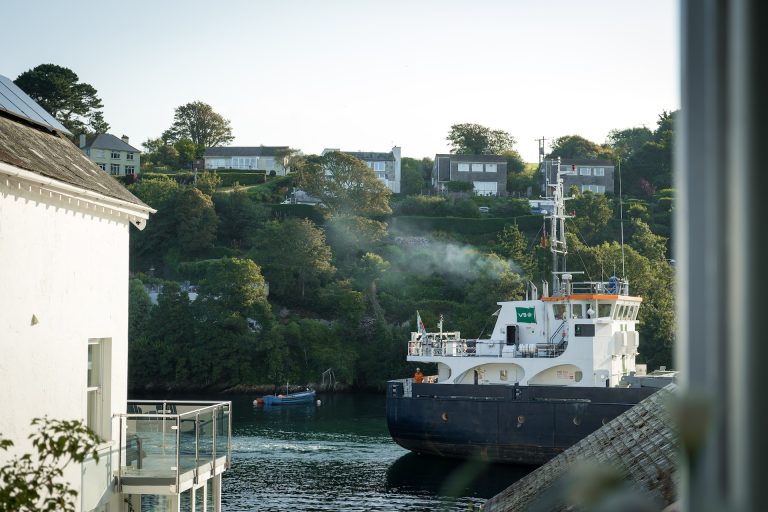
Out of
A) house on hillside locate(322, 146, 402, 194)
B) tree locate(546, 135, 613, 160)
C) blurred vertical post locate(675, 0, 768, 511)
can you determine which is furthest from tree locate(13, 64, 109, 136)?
blurred vertical post locate(675, 0, 768, 511)

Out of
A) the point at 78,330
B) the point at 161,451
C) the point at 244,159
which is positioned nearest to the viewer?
the point at 78,330

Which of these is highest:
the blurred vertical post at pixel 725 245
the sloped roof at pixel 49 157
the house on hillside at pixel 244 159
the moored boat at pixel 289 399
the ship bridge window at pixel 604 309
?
the house on hillside at pixel 244 159

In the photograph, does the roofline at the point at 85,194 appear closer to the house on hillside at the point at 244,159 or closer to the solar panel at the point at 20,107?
the solar panel at the point at 20,107

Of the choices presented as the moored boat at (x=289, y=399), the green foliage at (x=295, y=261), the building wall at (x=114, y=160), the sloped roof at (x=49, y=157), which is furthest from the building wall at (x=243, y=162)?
the sloped roof at (x=49, y=157)

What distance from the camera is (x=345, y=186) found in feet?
290

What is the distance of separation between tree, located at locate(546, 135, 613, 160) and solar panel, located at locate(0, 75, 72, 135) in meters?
99.0

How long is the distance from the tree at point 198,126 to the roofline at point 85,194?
113 m

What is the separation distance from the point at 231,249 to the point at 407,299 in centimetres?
1642

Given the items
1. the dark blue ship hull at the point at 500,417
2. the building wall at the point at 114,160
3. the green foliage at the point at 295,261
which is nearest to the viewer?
the dark blue ship hull at the point at 500,417

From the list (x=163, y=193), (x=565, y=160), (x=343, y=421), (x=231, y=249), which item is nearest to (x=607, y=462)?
(x=343, y=421)

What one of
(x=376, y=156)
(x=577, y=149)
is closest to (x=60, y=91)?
(x=376, y=156)

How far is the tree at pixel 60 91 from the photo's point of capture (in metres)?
101

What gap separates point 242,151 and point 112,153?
50.4 feet

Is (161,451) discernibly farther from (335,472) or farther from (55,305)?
(335,472)
